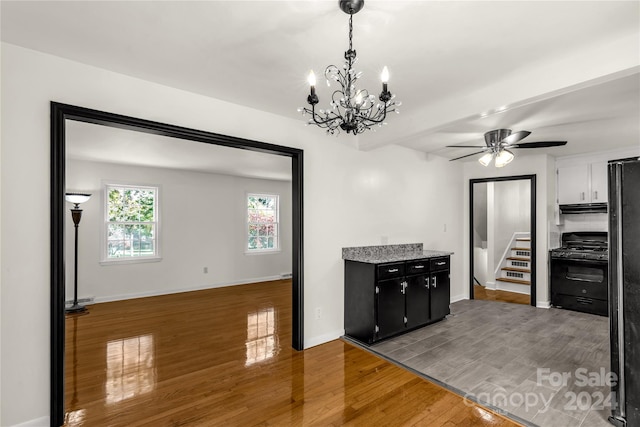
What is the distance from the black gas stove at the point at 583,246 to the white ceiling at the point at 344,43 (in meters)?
2.67

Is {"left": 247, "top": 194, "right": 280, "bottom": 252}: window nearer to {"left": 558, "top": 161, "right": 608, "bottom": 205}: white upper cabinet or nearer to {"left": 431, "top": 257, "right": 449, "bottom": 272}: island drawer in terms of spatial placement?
{"left": 431, "top": 257, "right": 449, "bottom": 272}: island drawer

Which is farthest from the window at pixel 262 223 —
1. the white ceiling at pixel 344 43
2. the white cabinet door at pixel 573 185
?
the white cabinet door at pixel 573 185

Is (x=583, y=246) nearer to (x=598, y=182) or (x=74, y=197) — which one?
(x=598, y=182)

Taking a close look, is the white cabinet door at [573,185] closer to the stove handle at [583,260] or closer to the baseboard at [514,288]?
the stove handle at [583,260]

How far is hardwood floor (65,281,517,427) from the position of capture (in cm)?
226

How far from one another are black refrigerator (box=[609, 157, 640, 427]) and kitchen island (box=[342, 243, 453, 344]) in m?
1.90

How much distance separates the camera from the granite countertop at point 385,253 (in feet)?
12.6

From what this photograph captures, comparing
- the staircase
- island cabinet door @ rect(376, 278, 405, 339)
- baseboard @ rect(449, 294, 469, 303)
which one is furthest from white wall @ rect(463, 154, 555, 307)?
island cabinet door @ rect(376, 278, 405, 339)

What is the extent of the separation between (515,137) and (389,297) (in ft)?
7.44

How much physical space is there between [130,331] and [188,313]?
93 cm

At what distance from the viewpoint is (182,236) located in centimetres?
661

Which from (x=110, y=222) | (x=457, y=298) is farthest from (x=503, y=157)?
(x=110, y=222)

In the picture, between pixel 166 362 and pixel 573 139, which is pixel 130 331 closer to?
pixel 166 362

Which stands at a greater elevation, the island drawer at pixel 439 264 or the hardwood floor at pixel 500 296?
the island drawer at pixel 439 264
